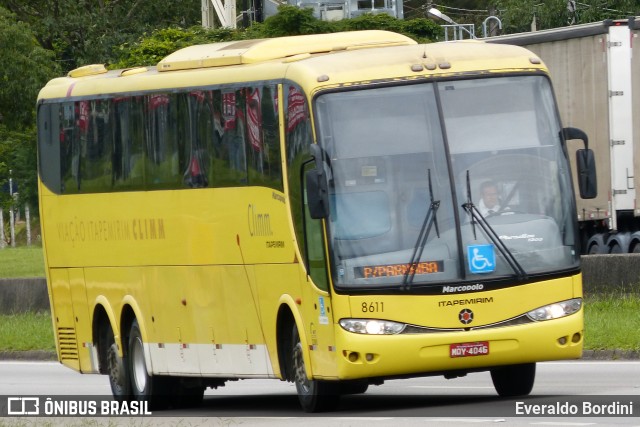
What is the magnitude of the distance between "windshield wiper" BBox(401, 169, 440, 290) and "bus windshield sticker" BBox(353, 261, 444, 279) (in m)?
0.01

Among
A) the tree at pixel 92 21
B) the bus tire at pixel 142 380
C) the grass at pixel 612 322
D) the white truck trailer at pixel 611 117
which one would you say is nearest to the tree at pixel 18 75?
the white truck trailer at pixel 611 117

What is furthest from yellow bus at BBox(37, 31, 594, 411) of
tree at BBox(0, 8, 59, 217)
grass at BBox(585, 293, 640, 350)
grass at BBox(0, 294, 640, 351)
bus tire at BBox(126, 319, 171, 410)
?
tree at BBox(0, 8, 59, 217)

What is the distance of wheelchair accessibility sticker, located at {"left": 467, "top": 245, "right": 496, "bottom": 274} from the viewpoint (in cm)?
1480

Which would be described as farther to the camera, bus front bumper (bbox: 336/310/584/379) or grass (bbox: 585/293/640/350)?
grass (bbox: 585/293/640/350)

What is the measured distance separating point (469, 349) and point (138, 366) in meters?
5.45

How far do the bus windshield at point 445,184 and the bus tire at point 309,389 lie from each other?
1119 mm

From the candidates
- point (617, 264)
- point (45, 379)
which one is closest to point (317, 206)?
point (45, 379)

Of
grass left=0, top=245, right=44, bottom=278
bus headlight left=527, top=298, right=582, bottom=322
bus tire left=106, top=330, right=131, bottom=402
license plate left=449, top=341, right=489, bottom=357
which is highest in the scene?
bus headlight left=527, top=298, right=582, bottom=322

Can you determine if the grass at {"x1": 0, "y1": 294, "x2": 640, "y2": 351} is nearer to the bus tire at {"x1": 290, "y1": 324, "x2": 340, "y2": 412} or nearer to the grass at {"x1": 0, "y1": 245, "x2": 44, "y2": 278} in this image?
the bus tire at {"x1": 290, "y1": 324, "x2": 340, "y2": 412}

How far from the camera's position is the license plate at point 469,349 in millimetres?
14617

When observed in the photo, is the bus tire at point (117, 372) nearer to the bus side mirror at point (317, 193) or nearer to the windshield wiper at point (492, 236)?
the bus side mirror at point (317, 193)

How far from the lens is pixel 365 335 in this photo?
47.9 ft

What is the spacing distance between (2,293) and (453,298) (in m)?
19.6

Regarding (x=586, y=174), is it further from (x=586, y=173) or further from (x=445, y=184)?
(x=445, y=184)
